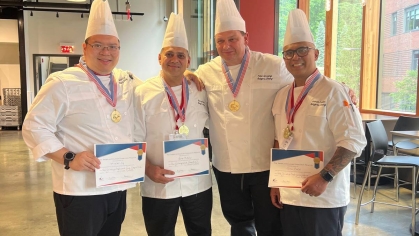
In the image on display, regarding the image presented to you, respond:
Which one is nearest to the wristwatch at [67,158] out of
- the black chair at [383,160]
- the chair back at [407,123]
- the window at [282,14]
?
the black chair at [383,160]

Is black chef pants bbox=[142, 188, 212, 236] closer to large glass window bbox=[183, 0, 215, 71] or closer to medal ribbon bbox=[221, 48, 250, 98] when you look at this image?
medal ribbon bbox=[221, 48, 250, 98]

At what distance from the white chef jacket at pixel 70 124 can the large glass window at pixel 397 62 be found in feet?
15.9

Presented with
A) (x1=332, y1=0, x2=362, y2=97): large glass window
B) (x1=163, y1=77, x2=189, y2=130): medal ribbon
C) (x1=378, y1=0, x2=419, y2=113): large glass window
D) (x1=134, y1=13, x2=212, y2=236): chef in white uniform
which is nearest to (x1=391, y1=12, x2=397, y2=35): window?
(x1=378, y1=0, x2=419, y2=113): large glass window

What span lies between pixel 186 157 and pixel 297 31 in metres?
0.89

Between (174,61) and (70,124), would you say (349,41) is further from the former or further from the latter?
(70,124)

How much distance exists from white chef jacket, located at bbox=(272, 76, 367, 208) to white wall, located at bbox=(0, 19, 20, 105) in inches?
473

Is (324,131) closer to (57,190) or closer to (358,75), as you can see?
(57,190)

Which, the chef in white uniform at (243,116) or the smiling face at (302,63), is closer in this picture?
the smiling face at (302,63)

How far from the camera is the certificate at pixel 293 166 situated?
1.72 meters

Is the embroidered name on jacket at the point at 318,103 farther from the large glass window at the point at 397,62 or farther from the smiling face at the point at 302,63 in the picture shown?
the large glass window at the point at 397,62

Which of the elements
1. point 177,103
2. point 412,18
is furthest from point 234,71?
point 412,18

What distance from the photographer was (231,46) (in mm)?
2100

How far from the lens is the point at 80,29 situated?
11648mm

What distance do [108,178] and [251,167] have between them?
2.71 ft
